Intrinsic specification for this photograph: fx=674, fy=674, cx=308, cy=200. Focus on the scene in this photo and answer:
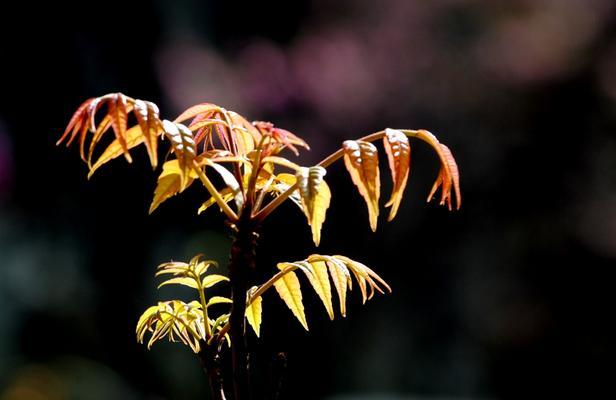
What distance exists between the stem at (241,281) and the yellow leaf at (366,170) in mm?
98

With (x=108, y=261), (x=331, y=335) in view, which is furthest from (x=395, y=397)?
(x=108, y=261)

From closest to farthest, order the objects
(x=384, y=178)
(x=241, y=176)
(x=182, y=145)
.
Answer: (x=182, y=145)
(x=241, y=176)
(x=384, y=178)

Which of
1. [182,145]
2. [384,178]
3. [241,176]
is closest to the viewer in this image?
[182,145]

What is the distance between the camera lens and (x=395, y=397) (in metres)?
3.02

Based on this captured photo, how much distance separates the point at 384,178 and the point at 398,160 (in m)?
2.46

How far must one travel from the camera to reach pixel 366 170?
0.57 metres

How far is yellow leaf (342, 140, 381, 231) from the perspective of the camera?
0.56m

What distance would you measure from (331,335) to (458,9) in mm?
1626

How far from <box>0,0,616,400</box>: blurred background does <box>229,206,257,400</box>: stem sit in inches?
87.1

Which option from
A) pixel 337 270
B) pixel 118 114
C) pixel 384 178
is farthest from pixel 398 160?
pixel 384 178

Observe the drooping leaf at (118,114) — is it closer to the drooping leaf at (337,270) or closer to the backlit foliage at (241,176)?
the backlit foliage at (241,176)

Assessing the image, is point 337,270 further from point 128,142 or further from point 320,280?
point 128,142

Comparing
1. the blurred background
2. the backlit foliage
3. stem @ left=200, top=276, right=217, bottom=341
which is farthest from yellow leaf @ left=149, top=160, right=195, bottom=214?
the blurred background

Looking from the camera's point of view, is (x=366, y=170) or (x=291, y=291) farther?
(x=291, y=291)
